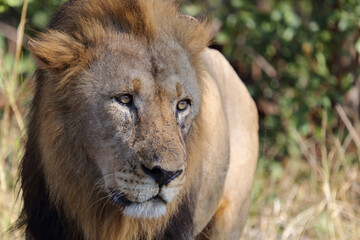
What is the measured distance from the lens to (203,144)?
3.24 meters

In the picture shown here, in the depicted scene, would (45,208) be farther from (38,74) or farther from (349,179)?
(349,179)

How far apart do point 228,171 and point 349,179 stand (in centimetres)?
178

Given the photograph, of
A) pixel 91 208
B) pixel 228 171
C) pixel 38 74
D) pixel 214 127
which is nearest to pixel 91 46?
pixel 38 74

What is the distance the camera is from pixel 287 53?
6453 millimetres

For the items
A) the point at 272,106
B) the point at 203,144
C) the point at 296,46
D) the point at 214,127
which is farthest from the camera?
the point at 272,106

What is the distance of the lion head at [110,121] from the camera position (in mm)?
2625

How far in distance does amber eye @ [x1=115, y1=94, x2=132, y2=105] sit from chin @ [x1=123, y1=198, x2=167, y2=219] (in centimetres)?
41

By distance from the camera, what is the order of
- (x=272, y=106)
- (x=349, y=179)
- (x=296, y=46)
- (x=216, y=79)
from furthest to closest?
1. (x=272, y=106)
2. (x=296, y=46)
3. (x=349, y=179)
4. (x=216, y=79)

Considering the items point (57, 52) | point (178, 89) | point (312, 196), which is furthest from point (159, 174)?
point (312, 196)

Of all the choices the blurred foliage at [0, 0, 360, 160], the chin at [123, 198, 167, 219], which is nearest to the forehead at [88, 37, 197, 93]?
the chin at [123, 198, 167, 219]

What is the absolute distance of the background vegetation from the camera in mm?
5379

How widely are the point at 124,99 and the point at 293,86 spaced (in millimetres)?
4083

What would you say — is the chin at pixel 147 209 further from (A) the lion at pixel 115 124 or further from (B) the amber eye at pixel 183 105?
(B) the amber eye at pixel 183 105

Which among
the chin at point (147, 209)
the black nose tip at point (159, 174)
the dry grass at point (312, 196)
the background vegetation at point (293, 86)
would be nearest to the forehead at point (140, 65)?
the black nose tip at point (159, 174)
